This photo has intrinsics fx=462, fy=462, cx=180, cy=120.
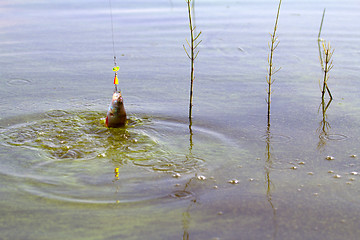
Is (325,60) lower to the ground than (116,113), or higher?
higher

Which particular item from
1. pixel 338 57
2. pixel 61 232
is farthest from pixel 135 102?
pixel 338 57

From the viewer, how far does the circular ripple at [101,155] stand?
12.1 ft

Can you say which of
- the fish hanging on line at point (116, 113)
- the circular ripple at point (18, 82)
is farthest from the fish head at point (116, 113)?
the circular ripple at point (18, 82)

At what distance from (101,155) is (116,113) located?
70 centimetres

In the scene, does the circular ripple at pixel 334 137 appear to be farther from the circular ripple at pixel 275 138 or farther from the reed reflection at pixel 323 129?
the circular ripple at pixel 275 138

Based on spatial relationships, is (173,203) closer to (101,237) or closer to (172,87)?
(101,237)

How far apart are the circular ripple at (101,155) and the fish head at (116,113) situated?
2.6 inches

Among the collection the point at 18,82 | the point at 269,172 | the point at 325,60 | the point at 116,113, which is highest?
the point at 325,60

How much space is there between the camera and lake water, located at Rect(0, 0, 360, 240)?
326 cm

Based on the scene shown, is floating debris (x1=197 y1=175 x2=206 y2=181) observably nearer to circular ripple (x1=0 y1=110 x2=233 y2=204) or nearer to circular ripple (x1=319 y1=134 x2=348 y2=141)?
circular ripple (x1=0 y1=110 x2=233 y2=204)

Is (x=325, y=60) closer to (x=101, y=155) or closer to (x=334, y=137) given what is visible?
(x=334, y=137)

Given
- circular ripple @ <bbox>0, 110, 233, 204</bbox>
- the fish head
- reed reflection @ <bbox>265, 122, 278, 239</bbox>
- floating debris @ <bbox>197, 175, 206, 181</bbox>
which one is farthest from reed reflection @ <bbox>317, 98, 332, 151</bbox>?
the fish head

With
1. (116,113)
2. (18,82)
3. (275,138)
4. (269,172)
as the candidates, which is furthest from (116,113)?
(18,82)

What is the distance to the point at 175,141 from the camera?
4.67 metres
